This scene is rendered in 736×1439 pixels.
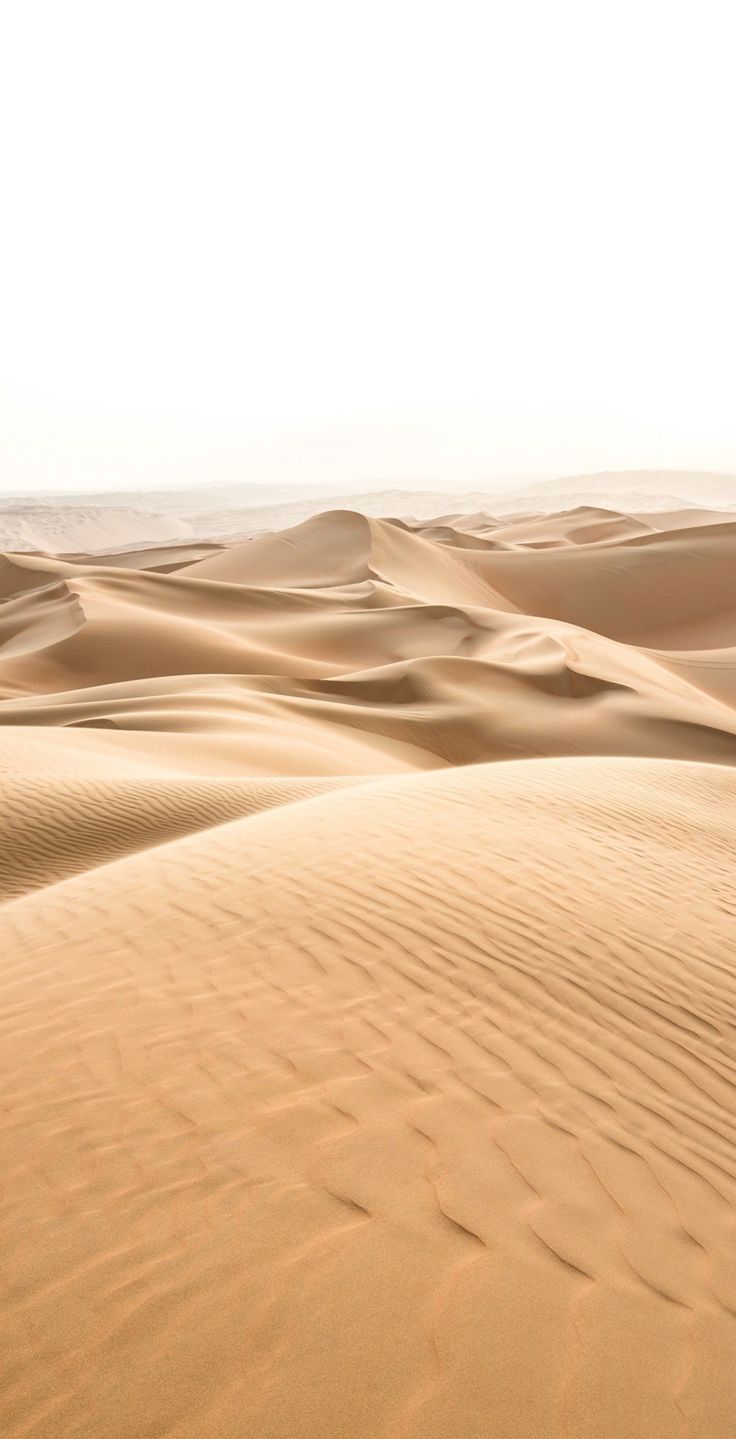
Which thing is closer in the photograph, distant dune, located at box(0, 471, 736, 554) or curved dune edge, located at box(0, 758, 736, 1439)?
curved dune edge, located at box(0, 758, 736, 1439)

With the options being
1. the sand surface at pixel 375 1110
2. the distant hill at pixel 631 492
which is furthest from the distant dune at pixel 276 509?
the sand surface at pixel 375 1110

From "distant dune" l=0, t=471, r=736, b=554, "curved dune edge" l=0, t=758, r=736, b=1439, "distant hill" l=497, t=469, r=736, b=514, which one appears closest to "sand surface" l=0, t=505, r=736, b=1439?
"curved dune edge" l=0, t=758, r=736, b=1439

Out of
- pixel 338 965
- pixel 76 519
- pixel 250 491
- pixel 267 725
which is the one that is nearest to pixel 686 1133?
pixel 338 965

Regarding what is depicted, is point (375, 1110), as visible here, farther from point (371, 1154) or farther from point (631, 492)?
point (631, 492)

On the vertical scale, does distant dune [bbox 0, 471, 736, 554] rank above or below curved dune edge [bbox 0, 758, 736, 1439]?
above

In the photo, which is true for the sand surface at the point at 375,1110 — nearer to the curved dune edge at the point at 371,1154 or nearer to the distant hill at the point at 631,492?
the curved dune edge at the point at 371,1154

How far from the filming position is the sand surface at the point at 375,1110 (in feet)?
4.83

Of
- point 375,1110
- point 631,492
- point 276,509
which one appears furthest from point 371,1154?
point 631,492

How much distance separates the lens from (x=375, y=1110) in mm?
2066

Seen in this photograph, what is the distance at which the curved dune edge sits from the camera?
1.46 metres

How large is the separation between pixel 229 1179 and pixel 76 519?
48.1m

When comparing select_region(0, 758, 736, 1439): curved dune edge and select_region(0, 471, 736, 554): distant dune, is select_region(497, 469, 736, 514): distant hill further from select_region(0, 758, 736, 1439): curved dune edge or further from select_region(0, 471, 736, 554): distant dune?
select_region(0, 758, 736, 1439): curved dune edge

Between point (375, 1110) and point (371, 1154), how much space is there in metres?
0.14

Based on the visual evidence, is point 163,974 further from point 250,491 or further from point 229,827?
point 250,491
